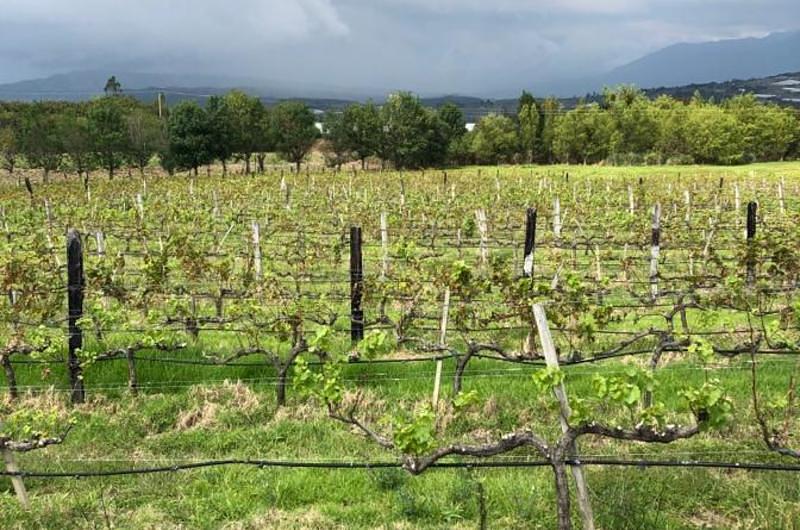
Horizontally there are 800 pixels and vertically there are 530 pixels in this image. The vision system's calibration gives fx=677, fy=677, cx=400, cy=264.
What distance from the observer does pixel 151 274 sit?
889 centimetres

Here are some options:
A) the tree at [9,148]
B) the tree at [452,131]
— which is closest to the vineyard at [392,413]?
the tree at [9,148]

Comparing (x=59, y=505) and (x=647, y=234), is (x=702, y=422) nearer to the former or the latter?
(x=59, y=505)

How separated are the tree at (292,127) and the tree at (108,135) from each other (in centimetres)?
1385

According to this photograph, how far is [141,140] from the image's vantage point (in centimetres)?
5625

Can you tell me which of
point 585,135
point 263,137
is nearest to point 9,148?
point 263,137

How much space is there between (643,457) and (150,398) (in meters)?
4.89

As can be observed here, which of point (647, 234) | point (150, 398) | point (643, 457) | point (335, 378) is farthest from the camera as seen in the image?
point (647, 234)

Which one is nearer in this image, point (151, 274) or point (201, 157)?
point (151, 274)

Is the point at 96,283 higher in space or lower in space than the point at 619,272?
higher

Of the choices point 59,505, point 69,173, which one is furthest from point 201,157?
point 59,505

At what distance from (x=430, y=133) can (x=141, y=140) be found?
26.6m

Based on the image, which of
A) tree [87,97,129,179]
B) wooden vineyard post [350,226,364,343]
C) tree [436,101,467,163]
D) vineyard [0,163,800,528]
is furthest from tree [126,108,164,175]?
wooden vineyard post [350,226,364,343]

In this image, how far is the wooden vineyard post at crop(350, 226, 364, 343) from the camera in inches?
337

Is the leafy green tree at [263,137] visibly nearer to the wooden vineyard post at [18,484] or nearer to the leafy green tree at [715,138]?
the leafy green tree at [715,138]
